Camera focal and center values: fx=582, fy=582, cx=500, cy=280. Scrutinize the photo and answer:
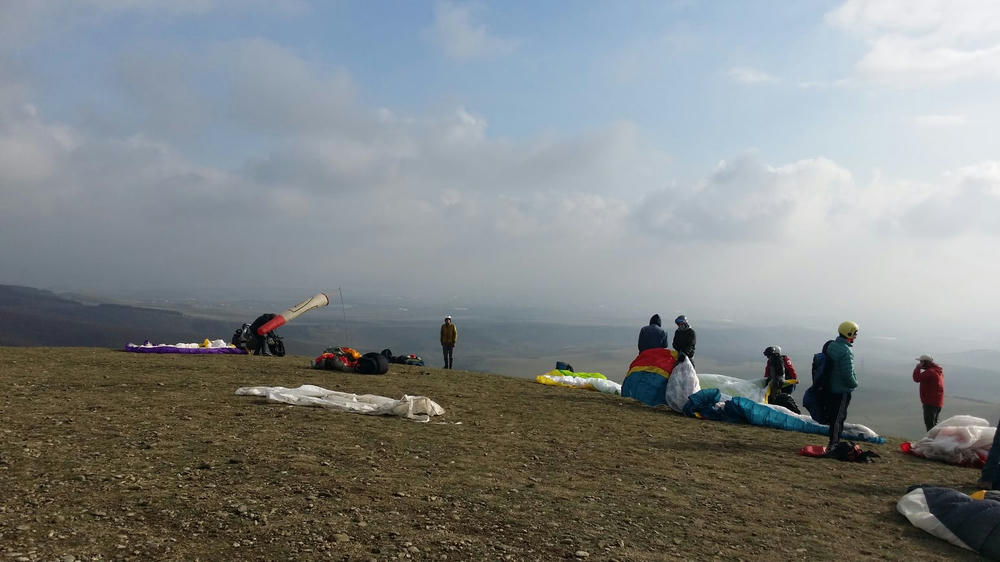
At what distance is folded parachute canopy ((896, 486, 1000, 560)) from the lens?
5512 millimetres

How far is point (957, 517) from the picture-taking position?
19.2 ft

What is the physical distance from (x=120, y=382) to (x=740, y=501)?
1229cm

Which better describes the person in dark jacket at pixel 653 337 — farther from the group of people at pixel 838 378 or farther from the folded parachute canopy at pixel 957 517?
the folded parachute canopy at pixel 957 517

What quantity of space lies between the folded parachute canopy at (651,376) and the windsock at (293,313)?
1352 cm

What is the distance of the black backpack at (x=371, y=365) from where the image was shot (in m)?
16.9

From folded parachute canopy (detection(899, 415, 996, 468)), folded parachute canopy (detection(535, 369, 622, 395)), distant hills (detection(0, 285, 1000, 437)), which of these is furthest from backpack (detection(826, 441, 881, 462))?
distant hills (detection(0, 285, 1000, 437))

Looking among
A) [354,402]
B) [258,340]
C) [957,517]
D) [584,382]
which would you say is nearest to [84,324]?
[258,340]

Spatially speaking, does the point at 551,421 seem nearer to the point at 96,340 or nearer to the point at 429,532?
the point at 429,532

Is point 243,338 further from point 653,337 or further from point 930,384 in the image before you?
point 930,384

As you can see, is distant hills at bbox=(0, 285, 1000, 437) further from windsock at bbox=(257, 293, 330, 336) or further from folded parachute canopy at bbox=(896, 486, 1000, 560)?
folded parachute canopy at bbox=(896, 486, 1000, 560)

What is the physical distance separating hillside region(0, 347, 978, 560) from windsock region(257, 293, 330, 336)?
9.78 metres

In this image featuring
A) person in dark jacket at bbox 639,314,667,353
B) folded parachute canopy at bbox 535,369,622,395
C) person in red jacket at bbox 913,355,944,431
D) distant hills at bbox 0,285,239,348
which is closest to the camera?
person in red jacket at bbox 913,355,944,431

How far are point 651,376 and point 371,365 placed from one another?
7.89 m

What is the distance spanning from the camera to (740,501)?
6.88 metres
